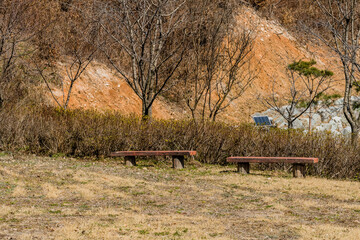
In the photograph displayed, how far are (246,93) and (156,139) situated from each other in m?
20.5

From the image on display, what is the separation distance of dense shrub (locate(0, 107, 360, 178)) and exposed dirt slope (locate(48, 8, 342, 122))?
6.47ft

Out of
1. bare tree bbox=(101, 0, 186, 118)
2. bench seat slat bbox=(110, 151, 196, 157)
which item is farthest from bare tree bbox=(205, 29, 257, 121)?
bench seat slat bbox=(110, 151, 196, 157)

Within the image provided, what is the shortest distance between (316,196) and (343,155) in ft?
14.0

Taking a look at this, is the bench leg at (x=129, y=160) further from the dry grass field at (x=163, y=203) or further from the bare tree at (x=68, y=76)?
the bare tree at (x=68, y=76)

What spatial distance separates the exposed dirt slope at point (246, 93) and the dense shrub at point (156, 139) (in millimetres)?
1971

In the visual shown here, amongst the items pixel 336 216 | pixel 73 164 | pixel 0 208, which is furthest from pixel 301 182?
pixel 0 208

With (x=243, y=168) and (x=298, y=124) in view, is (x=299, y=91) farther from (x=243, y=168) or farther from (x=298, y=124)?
(x=243, y=168)

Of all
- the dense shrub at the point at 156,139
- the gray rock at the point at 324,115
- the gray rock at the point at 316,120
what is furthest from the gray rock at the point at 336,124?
the dense shrub at the point at 156,139

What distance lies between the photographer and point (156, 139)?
13641 mm

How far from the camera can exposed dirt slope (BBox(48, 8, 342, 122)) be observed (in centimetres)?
2416

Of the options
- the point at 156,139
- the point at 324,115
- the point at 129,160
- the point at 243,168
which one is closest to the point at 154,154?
the point at 129,160

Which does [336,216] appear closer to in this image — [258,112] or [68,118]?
[68,118]

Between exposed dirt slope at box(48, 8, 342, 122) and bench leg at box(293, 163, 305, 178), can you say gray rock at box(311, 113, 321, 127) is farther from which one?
bench leg at box(293, 163, 305, 178)

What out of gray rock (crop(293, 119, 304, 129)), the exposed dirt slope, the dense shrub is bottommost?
the dense shrub
